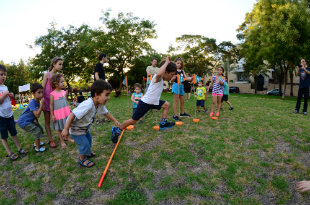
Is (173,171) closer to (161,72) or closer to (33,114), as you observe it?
(161,72)

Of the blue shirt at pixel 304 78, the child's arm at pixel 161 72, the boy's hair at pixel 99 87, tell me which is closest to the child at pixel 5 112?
the boy's hair at pixel 99 87

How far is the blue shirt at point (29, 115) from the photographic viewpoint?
3693 mm

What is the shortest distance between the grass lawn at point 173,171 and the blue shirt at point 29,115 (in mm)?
705

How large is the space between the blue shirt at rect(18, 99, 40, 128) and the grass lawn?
705mm

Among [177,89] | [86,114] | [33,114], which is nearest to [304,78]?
[177,89]

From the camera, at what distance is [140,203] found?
2.24 metres

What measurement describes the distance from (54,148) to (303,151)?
546cm

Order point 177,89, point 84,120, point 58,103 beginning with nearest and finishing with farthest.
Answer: point 84,120 → point 58,103 → point 177,89

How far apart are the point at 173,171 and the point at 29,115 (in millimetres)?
3292

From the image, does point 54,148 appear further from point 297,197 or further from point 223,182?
point 297,197

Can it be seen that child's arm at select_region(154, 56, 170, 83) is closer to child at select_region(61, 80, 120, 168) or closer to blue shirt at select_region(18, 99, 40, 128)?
child at select_region(61, 80, 120, 168)

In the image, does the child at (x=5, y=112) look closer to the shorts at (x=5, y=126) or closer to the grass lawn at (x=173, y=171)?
the shorts at (x=5, y=126)

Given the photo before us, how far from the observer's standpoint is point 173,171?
9.57ft

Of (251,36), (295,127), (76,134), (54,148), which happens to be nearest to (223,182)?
(76,134)
